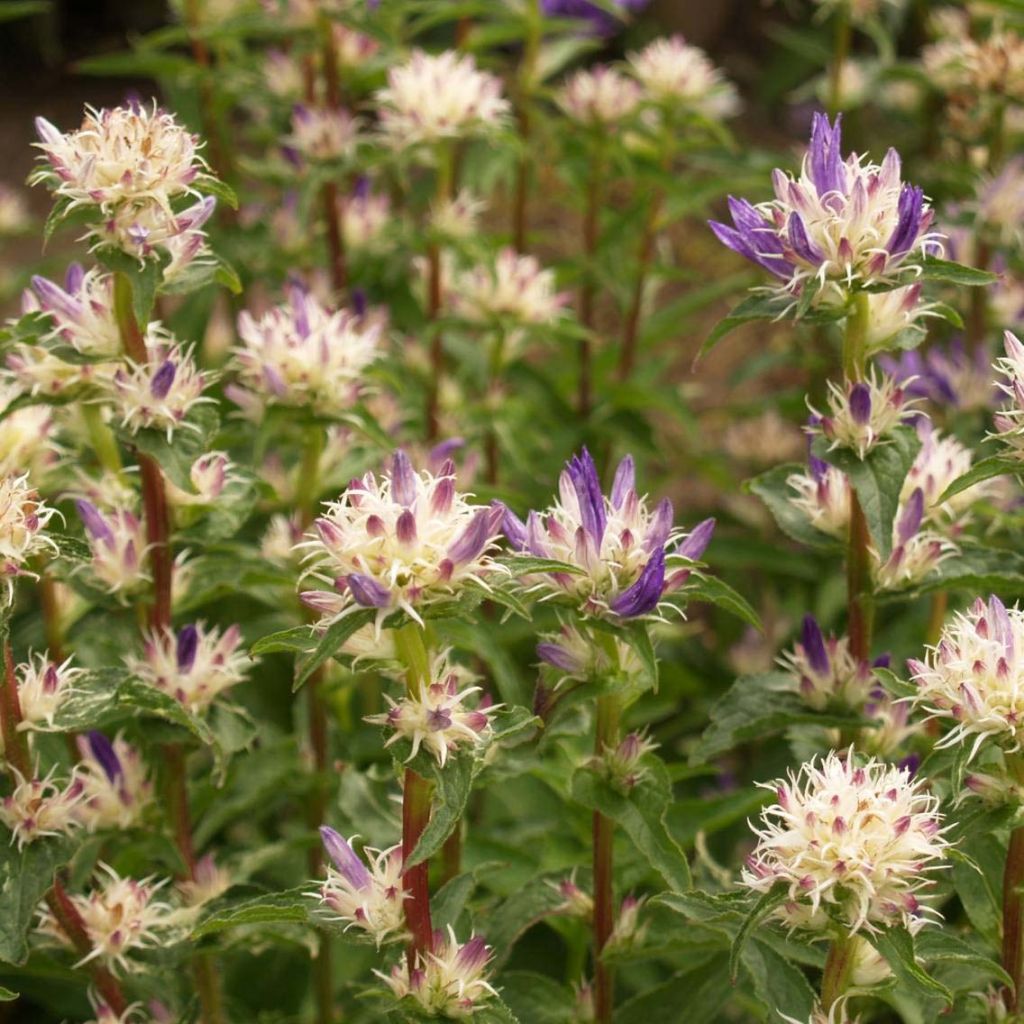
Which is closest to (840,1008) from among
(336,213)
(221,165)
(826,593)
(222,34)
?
(826,593)

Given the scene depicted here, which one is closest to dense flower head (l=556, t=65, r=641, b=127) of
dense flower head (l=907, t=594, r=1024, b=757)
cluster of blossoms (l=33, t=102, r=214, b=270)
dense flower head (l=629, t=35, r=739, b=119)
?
dense flower head (l=629, t=35, r=739, b=119)

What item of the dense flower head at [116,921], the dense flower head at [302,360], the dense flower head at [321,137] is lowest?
the dense flower head at [116,921]

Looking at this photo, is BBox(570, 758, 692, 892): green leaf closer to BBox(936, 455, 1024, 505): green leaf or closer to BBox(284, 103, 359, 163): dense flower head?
BBox(936, 455, 1024, 505): green leaf

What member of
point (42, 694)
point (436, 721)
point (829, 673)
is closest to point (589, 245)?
point (829, 673)

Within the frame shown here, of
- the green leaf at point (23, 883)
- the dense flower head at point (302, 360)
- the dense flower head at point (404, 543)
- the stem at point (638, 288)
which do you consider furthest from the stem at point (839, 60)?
the green leaf at point (23, 883)

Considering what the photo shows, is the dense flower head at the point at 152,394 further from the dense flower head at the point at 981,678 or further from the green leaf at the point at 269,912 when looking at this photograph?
the dense flower head at the point at 981,678

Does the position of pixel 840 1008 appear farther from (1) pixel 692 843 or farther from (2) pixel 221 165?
(2) pixel 221 165
